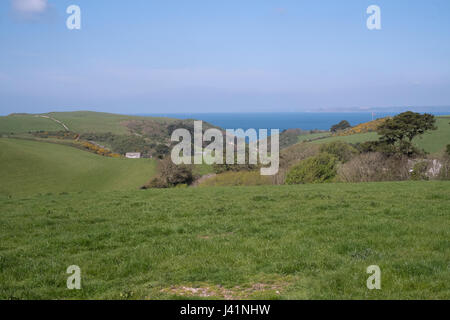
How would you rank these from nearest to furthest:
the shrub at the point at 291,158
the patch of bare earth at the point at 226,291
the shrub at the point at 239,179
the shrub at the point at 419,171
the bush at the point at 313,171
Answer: the patch of bare earth at the point at 226,291, the shrub at the point at 419,171, the bush at the point at 313,171, the shrub at the point at 291,158, the shrub at the point at 239,179

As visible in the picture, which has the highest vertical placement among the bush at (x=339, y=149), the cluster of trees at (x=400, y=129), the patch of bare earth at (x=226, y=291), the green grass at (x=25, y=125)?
the green grass at (x=25, y=125)

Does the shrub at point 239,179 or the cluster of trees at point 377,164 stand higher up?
the cluster of trees at point 377,164

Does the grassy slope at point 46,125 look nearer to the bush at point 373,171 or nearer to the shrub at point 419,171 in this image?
the bush at point 373,171

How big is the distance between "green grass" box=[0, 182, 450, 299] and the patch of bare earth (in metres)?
0.03

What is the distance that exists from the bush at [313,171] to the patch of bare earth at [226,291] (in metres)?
26.0

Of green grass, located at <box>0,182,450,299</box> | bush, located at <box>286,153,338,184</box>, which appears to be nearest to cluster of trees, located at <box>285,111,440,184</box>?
bush, located at <box>286,153,338,184</box>

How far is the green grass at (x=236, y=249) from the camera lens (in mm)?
5301

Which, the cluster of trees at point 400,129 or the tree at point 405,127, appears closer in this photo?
the cluster of trees at point 400,129

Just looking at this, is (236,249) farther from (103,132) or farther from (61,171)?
(103,132)

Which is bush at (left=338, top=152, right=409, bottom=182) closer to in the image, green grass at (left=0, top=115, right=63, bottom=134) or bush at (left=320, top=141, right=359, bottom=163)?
bush at (left=320, top=141, right=359, bottom=163)

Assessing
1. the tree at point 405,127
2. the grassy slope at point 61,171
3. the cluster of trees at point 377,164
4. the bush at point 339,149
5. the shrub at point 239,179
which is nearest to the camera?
the cluster of trees at point 377,164

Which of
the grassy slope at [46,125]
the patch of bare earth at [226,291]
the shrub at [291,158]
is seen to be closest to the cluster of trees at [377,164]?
the shrub at [291,158]

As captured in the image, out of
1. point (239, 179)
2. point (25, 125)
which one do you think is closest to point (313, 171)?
point (239, 179)
